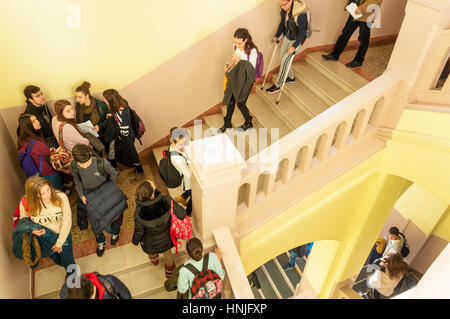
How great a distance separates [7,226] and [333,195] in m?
4.18

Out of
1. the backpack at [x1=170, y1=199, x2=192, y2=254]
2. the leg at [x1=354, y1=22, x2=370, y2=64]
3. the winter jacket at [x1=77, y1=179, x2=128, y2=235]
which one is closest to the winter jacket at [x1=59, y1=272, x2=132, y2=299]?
the backpack at [x1=170, y1=199, x2=192, y2=254]

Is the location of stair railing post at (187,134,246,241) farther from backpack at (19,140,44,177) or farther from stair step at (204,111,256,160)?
backpack at (19,140,44,177)

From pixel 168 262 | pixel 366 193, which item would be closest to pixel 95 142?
pixel 168 262

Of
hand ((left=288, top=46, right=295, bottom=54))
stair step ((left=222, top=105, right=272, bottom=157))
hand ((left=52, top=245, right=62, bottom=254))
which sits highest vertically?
hand ((left=288, top=46, right=295, bottom=54))

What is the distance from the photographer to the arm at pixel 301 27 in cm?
526

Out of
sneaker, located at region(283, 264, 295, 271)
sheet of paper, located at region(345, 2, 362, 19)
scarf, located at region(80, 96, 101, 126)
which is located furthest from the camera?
sneaker, located at region(283, 264, 295, 271)

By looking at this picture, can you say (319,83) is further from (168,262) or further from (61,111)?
(61,111)

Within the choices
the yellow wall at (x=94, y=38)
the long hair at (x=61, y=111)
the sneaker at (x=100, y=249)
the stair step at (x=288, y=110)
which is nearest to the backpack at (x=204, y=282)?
the sneaker at (x=100, y=249)

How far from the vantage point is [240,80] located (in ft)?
16.5

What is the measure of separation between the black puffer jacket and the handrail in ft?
1.69

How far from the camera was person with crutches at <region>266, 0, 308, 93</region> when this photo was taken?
206 inches
